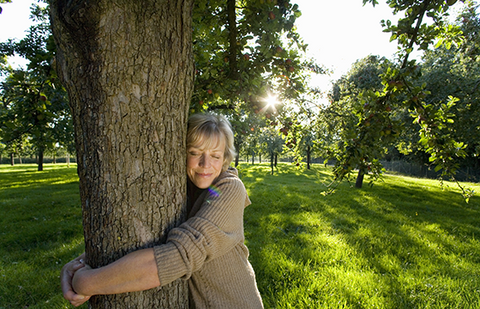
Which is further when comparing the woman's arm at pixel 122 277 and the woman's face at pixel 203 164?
the woman's face at pixel 203 164

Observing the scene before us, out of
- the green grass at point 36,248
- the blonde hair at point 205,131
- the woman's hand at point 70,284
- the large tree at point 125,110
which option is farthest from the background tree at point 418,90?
the green grass at point 36,248

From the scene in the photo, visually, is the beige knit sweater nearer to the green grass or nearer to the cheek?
the cheek

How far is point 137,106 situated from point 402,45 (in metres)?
2.67

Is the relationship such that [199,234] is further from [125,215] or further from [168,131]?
[168,131]

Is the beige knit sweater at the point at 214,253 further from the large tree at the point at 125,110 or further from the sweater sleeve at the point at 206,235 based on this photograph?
the large tree at the point at 125,110

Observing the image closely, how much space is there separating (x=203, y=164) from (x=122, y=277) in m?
0.77

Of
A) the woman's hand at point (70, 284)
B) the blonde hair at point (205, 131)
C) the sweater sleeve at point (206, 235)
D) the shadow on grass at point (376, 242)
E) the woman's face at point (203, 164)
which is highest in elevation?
the blonde hair at point (205, 131)

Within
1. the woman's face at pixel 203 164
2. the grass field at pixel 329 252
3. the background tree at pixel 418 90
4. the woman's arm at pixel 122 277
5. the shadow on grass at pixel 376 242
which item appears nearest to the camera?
the woman's arm at pixel 122 277

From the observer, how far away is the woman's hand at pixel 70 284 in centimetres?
119

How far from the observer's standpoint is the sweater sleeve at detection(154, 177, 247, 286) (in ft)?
3.88

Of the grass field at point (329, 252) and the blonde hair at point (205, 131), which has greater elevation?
the blonde hair at point (205, 131)

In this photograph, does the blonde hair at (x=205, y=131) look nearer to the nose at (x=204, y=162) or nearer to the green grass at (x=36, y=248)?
the nose at (x=204, y=162)

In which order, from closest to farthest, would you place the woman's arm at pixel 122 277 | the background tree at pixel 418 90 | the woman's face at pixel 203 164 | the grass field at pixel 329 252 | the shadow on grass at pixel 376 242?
1. the woman's arm at pixel 122 277
2. the woman's face at pixel 203 164
3. the background tree at pixel 418 90
4. the grass field at pixel 329 252
5. the shadow on grass at pixel 376 242

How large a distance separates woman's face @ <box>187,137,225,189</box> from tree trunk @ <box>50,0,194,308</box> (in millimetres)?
300
